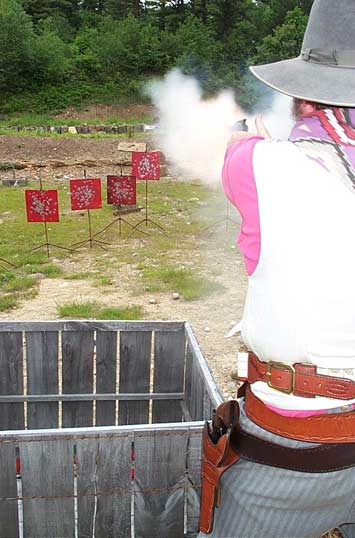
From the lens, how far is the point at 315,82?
1.50 m

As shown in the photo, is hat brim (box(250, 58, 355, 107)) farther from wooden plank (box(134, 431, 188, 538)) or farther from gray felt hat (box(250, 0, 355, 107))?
wooden plank (box(134, 431, 188, 538))

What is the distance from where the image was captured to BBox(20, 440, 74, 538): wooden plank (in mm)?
2107

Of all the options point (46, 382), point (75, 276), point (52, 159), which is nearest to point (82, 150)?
point (52, 159)

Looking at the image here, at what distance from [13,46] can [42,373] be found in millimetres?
32338

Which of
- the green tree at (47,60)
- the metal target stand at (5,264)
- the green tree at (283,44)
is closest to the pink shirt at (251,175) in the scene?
the metal target stand at (5,264)

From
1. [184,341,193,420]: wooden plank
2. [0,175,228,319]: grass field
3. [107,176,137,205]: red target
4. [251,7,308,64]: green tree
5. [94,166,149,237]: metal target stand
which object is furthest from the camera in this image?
[251,7,308,64]: green tree

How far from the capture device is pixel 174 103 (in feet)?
55.0

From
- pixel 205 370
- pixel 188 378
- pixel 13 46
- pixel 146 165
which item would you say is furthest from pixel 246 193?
pixel 13 46

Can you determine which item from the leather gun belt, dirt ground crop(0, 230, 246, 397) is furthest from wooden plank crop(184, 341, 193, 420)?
the leather gun belt

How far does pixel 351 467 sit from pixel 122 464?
0.97 m

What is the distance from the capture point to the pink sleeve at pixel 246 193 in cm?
145

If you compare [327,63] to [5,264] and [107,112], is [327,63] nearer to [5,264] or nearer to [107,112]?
[5,264]

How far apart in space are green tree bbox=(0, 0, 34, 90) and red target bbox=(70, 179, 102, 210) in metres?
25.9

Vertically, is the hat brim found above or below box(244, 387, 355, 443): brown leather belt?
above
